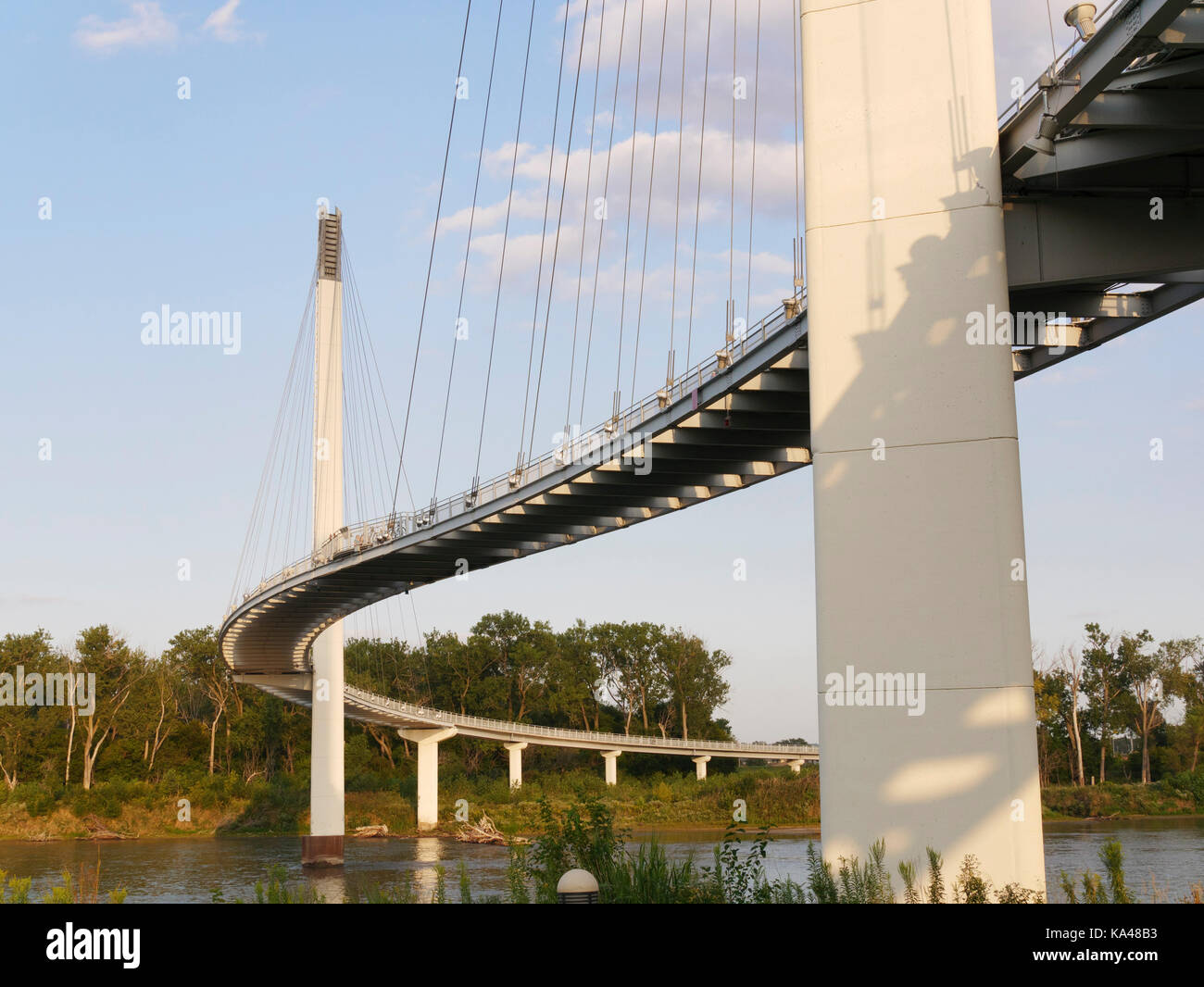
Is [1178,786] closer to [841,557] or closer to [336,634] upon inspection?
[336,634]

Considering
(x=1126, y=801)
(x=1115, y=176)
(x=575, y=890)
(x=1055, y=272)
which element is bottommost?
(x=1126, y=801)

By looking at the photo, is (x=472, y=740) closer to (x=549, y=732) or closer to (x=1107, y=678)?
(x=549, y=732)

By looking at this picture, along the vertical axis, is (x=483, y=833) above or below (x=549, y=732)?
below

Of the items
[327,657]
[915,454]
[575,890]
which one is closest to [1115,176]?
[915,454]

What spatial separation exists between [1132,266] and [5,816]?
74.4 meters

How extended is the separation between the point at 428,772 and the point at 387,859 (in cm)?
2109

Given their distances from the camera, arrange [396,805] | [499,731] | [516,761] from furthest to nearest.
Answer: [516,761]
[499,731]
[396,805]

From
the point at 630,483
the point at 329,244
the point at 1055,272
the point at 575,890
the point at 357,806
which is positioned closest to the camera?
the point at 575,890

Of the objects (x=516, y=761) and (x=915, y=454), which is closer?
(x=915, y=454)

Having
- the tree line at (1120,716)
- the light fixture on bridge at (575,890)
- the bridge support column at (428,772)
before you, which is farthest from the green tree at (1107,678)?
the light fixture on bridge at (575,890)

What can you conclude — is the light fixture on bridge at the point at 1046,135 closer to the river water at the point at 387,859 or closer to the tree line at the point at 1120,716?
the river water at the point at 387,859

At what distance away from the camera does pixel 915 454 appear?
49.7ft

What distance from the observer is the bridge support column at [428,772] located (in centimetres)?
7344
